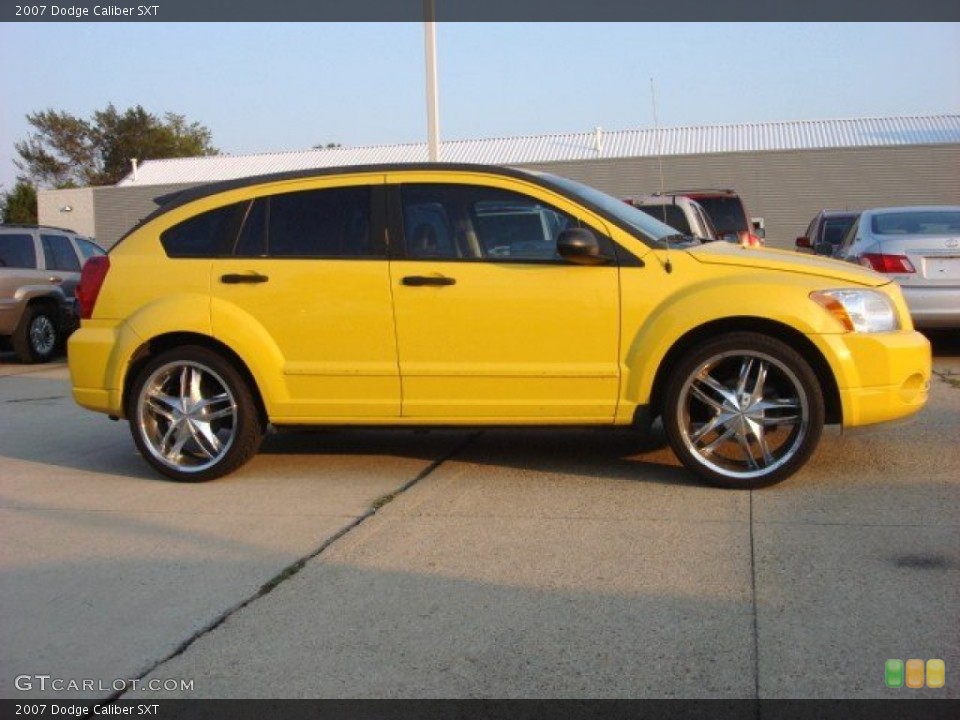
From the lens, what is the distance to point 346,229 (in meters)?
6.30

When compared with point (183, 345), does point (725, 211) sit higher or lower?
higher

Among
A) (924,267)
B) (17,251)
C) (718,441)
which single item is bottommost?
(718,441)

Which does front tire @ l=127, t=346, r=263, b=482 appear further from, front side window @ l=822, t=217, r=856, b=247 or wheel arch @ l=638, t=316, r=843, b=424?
front side window @ l=822, t=217, r=856, b=247

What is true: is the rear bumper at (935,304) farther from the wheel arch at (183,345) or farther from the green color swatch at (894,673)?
the green color swatch at (894,673)

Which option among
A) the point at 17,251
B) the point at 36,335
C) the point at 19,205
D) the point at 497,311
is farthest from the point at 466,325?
the point at 19,205

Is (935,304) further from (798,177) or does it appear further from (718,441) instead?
(798,177)

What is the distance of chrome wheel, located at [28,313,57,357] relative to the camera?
1402cm

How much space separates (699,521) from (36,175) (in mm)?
75622

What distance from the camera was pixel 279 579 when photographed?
15.3 feet

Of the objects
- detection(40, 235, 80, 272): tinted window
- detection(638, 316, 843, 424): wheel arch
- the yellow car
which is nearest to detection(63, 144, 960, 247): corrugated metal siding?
detection(40, 235, 80, 272): tinted window

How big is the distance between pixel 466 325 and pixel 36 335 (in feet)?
32.3

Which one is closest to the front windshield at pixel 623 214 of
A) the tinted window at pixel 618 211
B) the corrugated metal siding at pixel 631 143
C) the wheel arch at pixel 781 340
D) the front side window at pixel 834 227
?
the tinted window at pixel 618 211

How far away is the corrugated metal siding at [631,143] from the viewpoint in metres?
42.3

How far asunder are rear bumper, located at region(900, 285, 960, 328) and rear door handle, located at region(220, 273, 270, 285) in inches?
244
